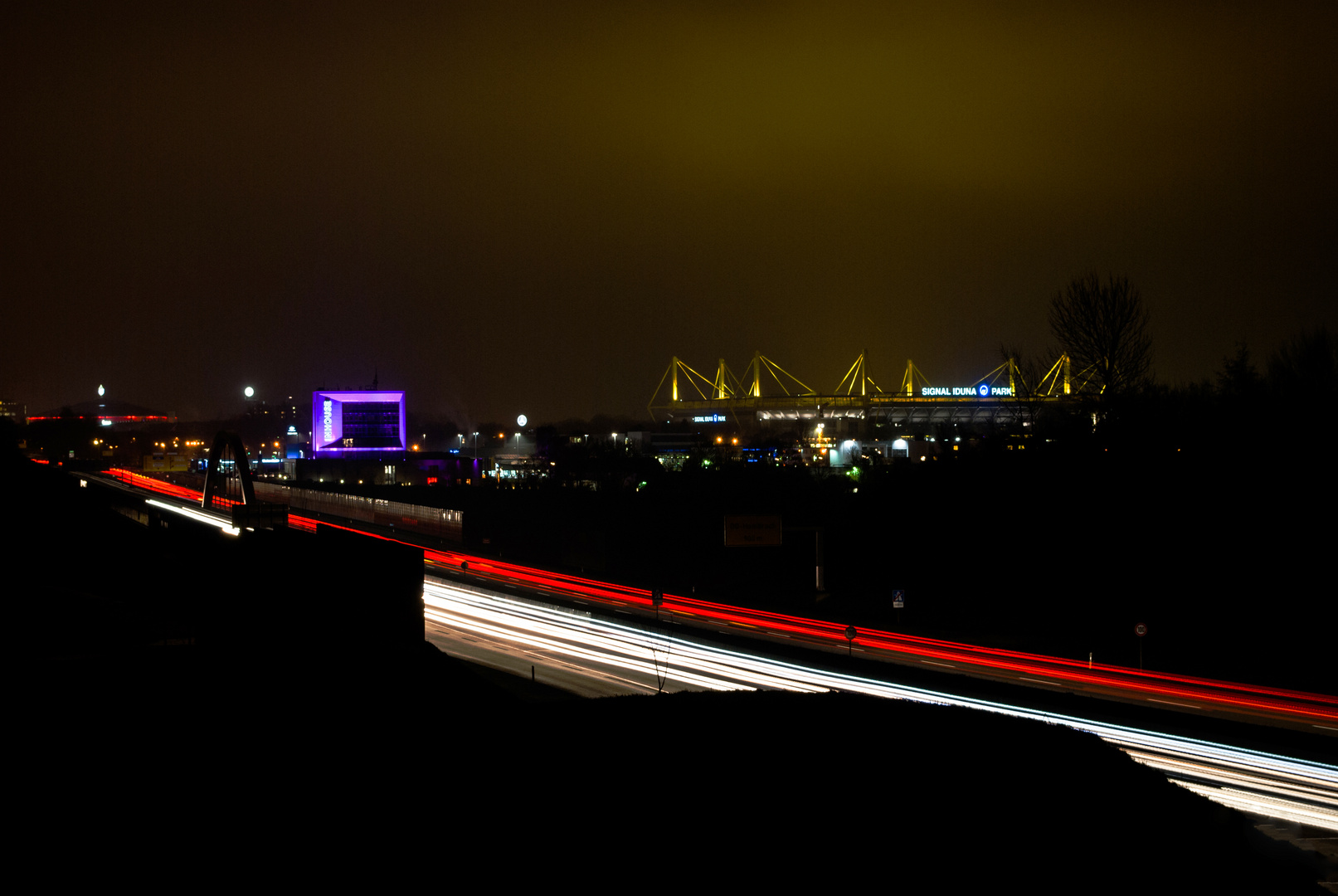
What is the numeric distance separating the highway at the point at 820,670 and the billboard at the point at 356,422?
3426 centimetres

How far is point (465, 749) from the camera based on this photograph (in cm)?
529

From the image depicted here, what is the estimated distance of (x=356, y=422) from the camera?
5319cm

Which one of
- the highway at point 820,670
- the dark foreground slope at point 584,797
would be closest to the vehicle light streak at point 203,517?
the highway at point 820,670

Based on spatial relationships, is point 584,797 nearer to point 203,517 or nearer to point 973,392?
point 203,517

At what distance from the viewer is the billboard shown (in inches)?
2074

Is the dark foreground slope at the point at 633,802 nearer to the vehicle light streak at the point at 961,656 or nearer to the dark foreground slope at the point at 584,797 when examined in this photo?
the dark foreground slope at the point at 584,797

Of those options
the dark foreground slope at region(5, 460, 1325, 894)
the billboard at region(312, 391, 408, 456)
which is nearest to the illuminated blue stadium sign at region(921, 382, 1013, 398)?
the billboard at region(312, 391, 408, 456)

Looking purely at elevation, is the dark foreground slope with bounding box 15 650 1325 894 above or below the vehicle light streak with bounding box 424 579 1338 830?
above

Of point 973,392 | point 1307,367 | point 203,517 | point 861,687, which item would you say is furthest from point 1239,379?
point 973,392

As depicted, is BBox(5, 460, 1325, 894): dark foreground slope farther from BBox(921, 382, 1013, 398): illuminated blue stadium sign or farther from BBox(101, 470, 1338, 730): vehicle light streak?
BBox(921, 382, 1013, 398): illuminated blue stadium sign

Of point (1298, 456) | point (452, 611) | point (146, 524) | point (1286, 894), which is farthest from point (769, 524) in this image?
point (146, 524)

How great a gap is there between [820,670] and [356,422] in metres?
45.3

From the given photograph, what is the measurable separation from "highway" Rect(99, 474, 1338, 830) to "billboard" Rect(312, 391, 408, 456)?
112ft

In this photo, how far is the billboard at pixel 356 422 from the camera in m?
52.7
